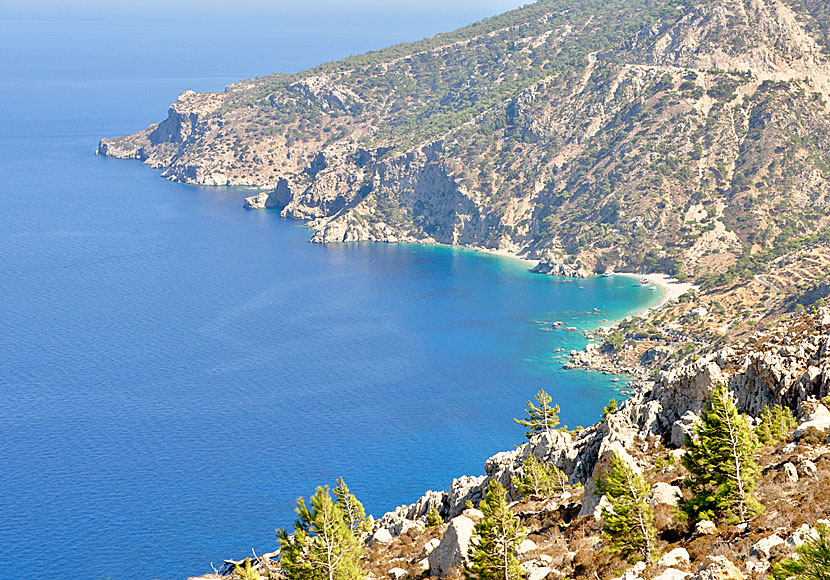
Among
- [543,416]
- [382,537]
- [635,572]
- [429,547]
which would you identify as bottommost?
[382,537]

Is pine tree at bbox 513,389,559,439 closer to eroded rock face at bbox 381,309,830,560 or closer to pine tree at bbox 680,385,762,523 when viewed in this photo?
eroded rock face at bbox 381,309,830,560

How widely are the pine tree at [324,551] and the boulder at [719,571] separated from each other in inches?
947

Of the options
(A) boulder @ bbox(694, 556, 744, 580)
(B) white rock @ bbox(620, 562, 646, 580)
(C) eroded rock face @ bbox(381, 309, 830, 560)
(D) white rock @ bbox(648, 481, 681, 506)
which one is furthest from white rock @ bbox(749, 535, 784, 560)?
(C) eroded rock face @ bbox(381, 309, 830, 560)

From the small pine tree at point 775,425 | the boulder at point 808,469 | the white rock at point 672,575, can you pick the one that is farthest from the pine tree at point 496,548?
the small pine tree at point 775,425

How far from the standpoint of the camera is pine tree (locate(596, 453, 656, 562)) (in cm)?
4394

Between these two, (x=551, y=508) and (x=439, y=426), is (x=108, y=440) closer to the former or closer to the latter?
(x=439, y=426)

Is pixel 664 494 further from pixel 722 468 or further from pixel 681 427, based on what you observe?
pixel 681 427

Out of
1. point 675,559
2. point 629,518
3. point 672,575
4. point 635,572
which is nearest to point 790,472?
point 629,518

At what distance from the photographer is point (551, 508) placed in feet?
199

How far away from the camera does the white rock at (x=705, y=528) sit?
42.5m

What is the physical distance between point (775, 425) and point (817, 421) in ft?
17.4

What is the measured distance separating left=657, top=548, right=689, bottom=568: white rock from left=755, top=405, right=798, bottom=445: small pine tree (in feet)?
60.2

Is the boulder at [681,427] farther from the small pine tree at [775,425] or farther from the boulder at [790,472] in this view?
the boulder at [790,472]

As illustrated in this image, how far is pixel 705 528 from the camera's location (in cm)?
4316
